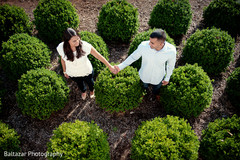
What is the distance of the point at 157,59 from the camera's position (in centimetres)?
396

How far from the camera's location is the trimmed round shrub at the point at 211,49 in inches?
210

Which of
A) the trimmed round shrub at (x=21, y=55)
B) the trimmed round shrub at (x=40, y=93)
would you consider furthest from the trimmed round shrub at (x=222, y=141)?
the trimmed round shrub at (x=21, y=55)

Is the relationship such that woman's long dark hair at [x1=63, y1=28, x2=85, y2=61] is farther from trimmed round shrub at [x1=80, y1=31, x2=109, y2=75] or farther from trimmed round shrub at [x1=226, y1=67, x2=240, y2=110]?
trimmed round shrub at [x1=226, y1=67, x2=240, y2=110]

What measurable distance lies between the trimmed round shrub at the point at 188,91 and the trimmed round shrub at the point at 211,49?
A: 37.5 inches

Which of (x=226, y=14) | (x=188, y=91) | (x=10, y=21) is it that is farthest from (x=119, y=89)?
(x=226, y=14)

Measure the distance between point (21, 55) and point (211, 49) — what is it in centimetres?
552

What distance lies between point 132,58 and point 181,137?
2113mm

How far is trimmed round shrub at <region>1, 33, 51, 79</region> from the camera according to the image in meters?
5.04

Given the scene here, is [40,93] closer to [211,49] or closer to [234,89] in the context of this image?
[211,49]

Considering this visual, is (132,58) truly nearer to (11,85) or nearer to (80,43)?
(80,43)

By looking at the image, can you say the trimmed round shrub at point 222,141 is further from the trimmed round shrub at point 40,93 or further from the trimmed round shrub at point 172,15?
the trimmed round shrub at point 40,93

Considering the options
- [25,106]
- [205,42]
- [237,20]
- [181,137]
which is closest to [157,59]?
[181,137]

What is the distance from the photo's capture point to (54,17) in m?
5.80

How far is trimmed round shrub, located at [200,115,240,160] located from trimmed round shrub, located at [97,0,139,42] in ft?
13.0
